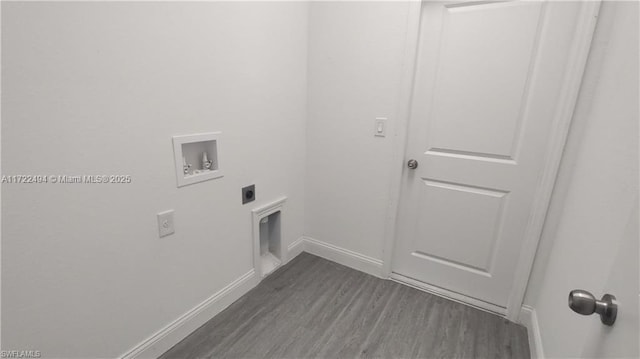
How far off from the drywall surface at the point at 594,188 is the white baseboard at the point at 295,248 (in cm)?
161

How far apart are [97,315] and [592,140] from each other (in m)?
2.20

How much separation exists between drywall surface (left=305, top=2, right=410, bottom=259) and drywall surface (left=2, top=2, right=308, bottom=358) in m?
0.38

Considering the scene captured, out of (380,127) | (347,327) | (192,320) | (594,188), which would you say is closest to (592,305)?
(594,188)

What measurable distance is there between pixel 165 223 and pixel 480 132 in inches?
68.8

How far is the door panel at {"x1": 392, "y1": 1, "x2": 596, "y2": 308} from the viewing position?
4.70 ft

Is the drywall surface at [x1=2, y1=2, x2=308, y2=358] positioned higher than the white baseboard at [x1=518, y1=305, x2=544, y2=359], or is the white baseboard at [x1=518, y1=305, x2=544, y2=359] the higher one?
the drywall surface at [x1=2, y1=2, x2=308, y2=358]

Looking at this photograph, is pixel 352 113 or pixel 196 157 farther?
pixel 352 113

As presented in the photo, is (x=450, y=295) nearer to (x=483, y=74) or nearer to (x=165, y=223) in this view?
(x=483, y=74)

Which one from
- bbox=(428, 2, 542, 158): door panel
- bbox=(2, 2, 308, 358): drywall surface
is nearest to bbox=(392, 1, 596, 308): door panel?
bbox=(428, 2, 542, 158): door panel

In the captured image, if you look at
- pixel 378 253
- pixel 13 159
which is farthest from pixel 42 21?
pixel 378 253

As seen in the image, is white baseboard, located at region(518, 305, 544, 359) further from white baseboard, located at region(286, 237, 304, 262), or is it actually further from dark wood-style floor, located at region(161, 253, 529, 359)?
white baseboard, located at region(286, 237, 304, 262)

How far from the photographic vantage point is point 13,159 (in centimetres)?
84

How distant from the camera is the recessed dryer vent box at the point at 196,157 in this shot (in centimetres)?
130

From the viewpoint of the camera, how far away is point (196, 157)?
145 cm
